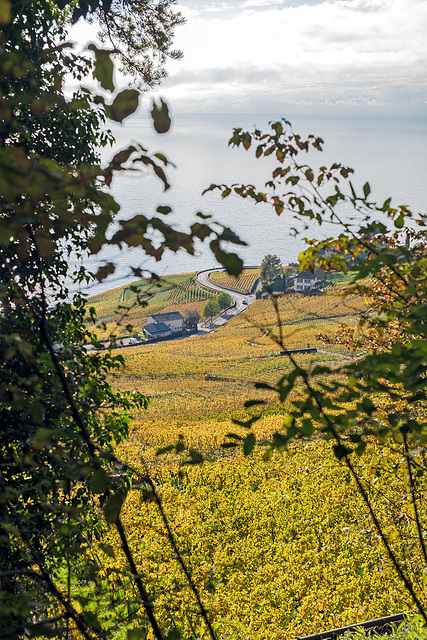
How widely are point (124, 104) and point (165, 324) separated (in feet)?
218

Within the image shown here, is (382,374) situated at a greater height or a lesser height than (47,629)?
greater

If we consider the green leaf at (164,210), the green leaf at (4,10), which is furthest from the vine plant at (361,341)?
the green leaf at (4,10)

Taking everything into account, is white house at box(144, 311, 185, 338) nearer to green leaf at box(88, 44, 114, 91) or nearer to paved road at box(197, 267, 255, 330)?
paved road at box(197, 267, 255, 330)

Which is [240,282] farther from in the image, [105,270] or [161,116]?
[161,116]

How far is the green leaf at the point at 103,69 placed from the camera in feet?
3.07

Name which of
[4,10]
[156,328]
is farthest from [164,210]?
[156,328]

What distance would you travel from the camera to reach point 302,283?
6969 centimetres

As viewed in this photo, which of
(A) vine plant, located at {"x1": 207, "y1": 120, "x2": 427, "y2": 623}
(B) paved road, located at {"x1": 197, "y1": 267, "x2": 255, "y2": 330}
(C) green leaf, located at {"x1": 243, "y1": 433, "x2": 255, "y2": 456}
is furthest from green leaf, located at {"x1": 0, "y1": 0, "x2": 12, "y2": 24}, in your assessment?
(B) paved road, located at {"x1": 197, "y1": 267, "x2": 255, "y2": 330}

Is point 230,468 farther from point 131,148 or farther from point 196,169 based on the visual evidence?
point 196,169

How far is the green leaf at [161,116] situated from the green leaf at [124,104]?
43 mm

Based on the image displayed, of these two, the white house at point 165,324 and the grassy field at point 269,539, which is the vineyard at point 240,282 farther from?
the grassy field at point 269,539

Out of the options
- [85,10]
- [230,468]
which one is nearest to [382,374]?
[85,10]

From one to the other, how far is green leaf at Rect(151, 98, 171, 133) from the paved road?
66.4 metres

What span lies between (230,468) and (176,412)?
505 inches
